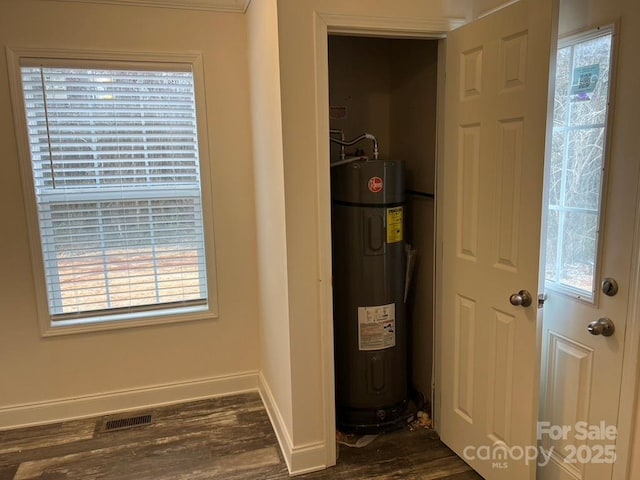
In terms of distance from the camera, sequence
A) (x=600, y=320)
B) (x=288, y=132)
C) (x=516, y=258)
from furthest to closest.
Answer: (x=288, y=132) → (x=516, y=258) → (x=600, y=320)

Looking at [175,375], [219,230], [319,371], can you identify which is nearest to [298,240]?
[319,371]

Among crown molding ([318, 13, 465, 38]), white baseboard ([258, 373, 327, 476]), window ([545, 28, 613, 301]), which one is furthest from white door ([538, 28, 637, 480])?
white baseboard ([258, 373, 327, 476])

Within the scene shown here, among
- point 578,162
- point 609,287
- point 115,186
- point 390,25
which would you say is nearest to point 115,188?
point 115,186

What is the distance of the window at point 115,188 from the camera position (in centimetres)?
262

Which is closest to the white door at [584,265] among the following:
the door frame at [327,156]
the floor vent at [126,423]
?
the door frame at [327,156]

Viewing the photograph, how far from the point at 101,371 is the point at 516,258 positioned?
2441 millimetres

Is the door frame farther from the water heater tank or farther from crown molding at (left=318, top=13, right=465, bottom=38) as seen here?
the water heater tank

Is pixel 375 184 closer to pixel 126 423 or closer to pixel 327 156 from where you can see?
pixel 327 156

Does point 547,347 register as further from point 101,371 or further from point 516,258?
point 101,371

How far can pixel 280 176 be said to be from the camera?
2.18 m

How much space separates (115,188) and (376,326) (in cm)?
170

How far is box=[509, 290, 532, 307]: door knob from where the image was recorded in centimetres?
183

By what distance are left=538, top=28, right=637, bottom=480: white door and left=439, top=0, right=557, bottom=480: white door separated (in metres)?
0.15

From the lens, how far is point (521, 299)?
1.84 m
